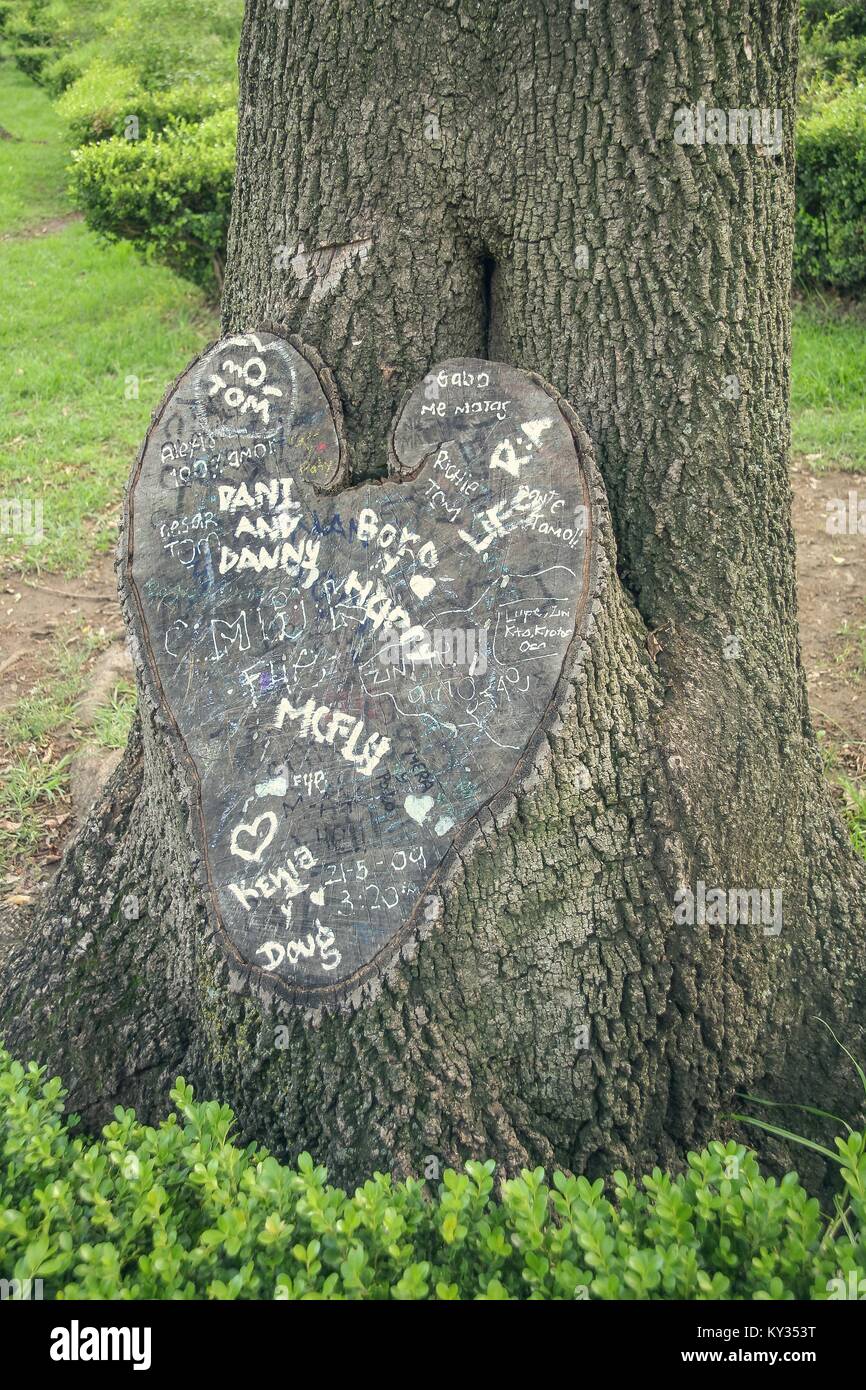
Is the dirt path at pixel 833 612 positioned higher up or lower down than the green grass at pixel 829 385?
lower down

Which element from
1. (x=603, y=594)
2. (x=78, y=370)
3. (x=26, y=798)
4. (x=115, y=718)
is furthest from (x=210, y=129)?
(x=603, y=594)

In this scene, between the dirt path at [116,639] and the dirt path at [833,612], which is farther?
the dirt path at [833,612]

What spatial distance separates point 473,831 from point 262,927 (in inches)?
17.7

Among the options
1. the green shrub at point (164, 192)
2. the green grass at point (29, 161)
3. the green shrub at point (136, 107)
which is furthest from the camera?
the green grass at point (29, 161)

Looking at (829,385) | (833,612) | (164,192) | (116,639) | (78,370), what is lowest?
(116,639)

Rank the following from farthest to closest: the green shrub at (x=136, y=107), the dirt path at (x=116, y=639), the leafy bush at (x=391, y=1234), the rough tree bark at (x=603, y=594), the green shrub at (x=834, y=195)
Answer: the green shrub at (x=136, y=107)
the green shrub at (x=834, y=195)
the dirt path at (x=116, y=639)
the rough tree bark at (x=603, y=594)
the leafy bush at (x=391, y=1234)

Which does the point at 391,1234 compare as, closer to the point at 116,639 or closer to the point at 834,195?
the point at 116,639

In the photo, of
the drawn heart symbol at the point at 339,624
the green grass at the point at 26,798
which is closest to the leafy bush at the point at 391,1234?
the drawn heart symbol at the point at 339,624

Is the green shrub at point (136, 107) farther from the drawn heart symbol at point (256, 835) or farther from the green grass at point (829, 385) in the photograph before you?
the drawn heart symbol at point (256, 835)

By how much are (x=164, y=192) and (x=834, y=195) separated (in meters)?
4.26

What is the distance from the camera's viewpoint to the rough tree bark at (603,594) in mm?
2301

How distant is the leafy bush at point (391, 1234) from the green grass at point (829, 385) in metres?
4.81

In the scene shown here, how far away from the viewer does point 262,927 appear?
218 centimetres

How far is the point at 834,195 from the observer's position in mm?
6988
